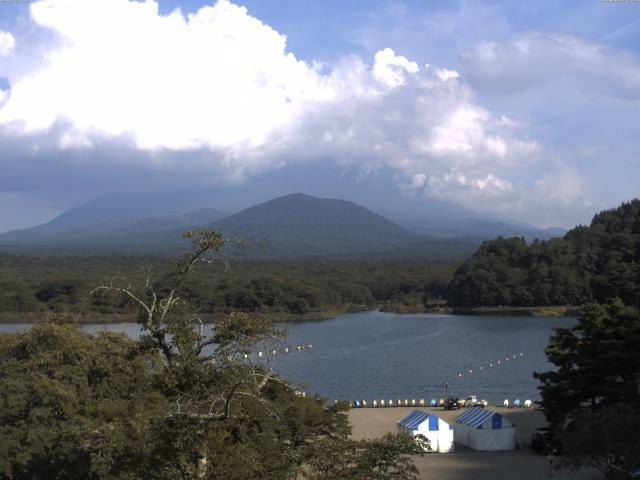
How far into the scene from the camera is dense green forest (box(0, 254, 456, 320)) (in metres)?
46.0

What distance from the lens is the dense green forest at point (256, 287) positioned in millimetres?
46000

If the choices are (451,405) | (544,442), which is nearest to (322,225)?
(451,405)

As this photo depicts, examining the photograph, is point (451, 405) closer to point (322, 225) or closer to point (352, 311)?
point (352, 311)

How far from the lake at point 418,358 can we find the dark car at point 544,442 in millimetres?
7284

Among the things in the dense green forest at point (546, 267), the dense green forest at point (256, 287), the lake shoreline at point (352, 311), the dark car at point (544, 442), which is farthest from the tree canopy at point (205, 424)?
the dense green forest at point (546, 267)

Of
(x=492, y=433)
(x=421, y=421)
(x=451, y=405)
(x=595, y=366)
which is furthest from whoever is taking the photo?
(x=451, y=405)

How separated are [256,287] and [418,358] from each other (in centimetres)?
2065

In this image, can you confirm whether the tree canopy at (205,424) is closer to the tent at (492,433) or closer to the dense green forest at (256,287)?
the tent at (492,433)

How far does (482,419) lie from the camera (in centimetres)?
1463

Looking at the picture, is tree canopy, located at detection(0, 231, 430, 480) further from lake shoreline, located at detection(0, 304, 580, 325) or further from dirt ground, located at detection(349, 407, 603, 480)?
lake shoreline, located at detection(0, 304, 580, 325)

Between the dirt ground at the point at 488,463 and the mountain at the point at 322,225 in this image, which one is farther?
the mountain at the point at 322,225

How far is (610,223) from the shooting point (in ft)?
189

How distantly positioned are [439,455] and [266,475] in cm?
892

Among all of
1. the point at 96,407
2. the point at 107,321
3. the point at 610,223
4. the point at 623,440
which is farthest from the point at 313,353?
the point at 610,223
